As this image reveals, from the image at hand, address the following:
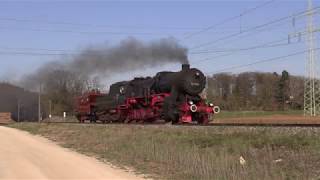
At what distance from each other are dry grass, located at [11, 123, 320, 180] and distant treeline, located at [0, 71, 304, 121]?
177ft

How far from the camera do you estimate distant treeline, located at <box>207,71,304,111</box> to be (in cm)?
10100

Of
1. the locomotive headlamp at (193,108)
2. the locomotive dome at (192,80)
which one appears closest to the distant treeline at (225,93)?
the locomotive dome at (192,80)

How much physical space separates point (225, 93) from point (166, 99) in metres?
84.3

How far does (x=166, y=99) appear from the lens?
31.8 meters

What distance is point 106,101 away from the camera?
4444 cm

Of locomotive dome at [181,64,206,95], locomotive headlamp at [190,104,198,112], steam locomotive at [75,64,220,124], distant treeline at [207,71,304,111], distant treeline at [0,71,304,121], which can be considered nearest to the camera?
locomotive headlamp at [190,104,198,112]

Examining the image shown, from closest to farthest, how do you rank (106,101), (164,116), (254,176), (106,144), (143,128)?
(254,176), (106,144), (143,128), (164,116), (106,101)

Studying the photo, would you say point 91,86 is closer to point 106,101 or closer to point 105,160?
point 106,101

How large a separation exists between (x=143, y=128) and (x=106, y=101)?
16257 millimetres

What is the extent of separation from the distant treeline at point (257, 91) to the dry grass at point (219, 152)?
72.5m

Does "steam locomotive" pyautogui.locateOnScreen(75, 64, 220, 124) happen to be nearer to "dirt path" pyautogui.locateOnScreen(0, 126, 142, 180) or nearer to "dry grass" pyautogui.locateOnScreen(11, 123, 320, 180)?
"dry grass" pyautogui.locateOnScreen(11, 123, 320, 180)

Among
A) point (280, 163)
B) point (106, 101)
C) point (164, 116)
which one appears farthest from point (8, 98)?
point (280, 163)

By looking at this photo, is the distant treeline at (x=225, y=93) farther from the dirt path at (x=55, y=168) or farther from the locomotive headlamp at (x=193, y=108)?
the dirt path at (x=55, y=168)

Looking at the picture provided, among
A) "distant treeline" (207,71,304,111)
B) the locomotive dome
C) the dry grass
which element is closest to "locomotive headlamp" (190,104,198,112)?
the locomotive dome
